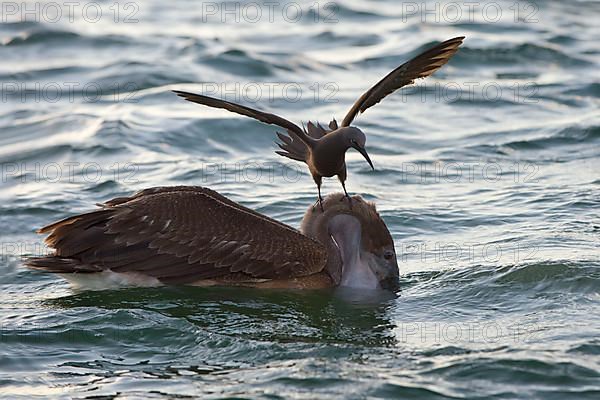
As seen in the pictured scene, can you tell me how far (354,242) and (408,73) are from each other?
1321mm

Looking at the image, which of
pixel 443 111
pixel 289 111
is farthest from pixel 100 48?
pixel 443 111

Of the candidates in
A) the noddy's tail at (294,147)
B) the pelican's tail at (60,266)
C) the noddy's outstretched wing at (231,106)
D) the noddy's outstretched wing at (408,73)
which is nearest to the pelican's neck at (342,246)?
the noddy's tail at (294,147)

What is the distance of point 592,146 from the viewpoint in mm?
13828

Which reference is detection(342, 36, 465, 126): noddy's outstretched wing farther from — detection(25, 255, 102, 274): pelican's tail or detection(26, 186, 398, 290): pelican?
detection(25, 255, 102, 274): pelican's tail

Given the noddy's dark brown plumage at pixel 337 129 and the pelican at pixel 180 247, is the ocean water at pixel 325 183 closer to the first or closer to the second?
the pelican at pixel 180 247

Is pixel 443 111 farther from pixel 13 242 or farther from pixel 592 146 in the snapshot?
pixel 13 242

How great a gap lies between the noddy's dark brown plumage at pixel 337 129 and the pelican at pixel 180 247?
553 millimetres

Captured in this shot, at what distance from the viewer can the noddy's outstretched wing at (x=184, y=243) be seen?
29.8 feet

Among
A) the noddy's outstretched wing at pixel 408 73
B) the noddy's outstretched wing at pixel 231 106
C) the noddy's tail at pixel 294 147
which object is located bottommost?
the noddy's tail at pixel 294 147

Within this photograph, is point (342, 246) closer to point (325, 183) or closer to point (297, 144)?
point (297, 144)

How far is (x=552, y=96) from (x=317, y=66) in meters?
3.43

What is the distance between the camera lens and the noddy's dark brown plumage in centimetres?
877

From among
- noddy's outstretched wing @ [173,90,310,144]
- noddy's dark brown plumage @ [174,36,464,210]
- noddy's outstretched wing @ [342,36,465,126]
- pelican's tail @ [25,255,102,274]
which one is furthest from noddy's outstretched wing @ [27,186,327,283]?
noddy's outstretched wing @ [342,36,465,126]

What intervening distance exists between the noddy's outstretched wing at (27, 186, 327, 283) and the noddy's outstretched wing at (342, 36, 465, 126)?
3.51ft
